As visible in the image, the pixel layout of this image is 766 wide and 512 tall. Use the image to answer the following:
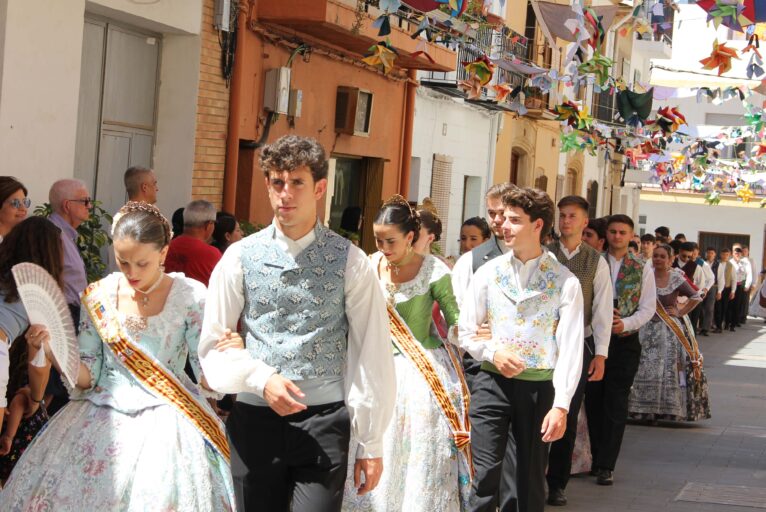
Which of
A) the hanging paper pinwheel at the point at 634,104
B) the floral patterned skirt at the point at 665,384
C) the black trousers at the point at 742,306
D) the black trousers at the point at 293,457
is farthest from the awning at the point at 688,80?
the black trousers at the point at 293,457

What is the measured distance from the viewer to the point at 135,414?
5.11 metres

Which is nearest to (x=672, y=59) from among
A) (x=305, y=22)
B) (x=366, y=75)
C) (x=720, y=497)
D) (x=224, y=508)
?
(x=366, y=75)

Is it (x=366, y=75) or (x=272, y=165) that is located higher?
(x=366, y=75)

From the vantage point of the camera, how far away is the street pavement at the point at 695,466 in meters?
8.91

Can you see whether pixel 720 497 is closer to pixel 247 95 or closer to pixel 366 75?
pixel 247 95

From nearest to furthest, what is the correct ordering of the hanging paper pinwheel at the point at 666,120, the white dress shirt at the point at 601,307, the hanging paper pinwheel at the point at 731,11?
the white dress shirt at the point at 601,307 → the hanging paper pinwheel at the point at 731,11 → the hanging paper pinwheel at the point at 666,120

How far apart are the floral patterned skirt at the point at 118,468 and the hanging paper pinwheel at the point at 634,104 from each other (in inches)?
503

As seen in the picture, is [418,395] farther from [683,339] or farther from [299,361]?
[683,339]

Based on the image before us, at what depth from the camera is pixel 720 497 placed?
9148mm

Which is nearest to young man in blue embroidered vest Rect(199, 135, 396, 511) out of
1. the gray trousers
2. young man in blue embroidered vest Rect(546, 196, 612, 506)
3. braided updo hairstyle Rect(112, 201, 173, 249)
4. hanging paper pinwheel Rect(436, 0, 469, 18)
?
braided updo hairstyle Rect(112, 201, 173, 249)

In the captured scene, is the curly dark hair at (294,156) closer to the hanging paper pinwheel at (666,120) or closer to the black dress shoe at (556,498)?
the black dress shoe at (556,498)

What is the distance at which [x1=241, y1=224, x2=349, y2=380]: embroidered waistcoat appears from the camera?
441 cm

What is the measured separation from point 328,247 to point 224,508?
118 cm

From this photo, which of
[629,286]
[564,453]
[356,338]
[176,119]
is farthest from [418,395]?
[176,119]
